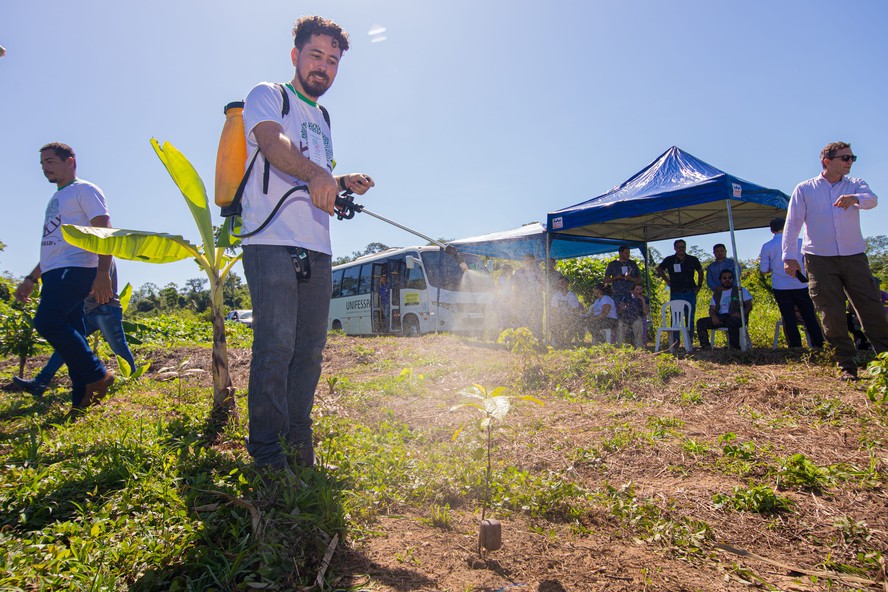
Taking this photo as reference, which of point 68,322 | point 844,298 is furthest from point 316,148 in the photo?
point 844,298

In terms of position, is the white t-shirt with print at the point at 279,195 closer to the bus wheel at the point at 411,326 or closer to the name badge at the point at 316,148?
the name badge at the point at 316,148

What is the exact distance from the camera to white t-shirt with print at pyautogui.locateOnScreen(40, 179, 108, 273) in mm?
3701

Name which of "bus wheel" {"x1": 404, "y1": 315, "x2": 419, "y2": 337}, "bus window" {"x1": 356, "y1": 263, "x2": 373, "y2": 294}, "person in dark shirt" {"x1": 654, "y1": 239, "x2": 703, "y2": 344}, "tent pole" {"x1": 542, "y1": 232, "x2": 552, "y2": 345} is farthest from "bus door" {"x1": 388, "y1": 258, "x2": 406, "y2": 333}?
"person in dark shirt" {"x1": 654, "y1": 239, "x2": 703, "y2": 344}

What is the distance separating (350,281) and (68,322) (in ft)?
45.0

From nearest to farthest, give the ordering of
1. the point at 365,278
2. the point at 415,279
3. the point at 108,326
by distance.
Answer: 1. the point at 108,326
2. the point at 415,279
3. the point at 365,278

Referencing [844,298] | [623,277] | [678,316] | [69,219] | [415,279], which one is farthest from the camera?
[415,279]

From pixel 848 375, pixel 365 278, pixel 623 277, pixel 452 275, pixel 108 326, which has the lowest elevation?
pixel 848 375

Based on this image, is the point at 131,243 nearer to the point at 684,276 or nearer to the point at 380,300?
the point at 684,276

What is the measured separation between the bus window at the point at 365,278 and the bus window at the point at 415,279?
7.86 ft

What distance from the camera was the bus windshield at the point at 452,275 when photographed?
527 inches

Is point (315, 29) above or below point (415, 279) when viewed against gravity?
above

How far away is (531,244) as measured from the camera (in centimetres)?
1100

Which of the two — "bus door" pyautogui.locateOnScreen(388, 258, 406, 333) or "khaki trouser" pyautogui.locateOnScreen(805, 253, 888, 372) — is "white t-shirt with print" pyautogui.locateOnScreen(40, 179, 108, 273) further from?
"bus door" pyautogui.locateOnScreen(388, 258, 406, 333)

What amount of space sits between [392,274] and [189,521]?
13251mm
